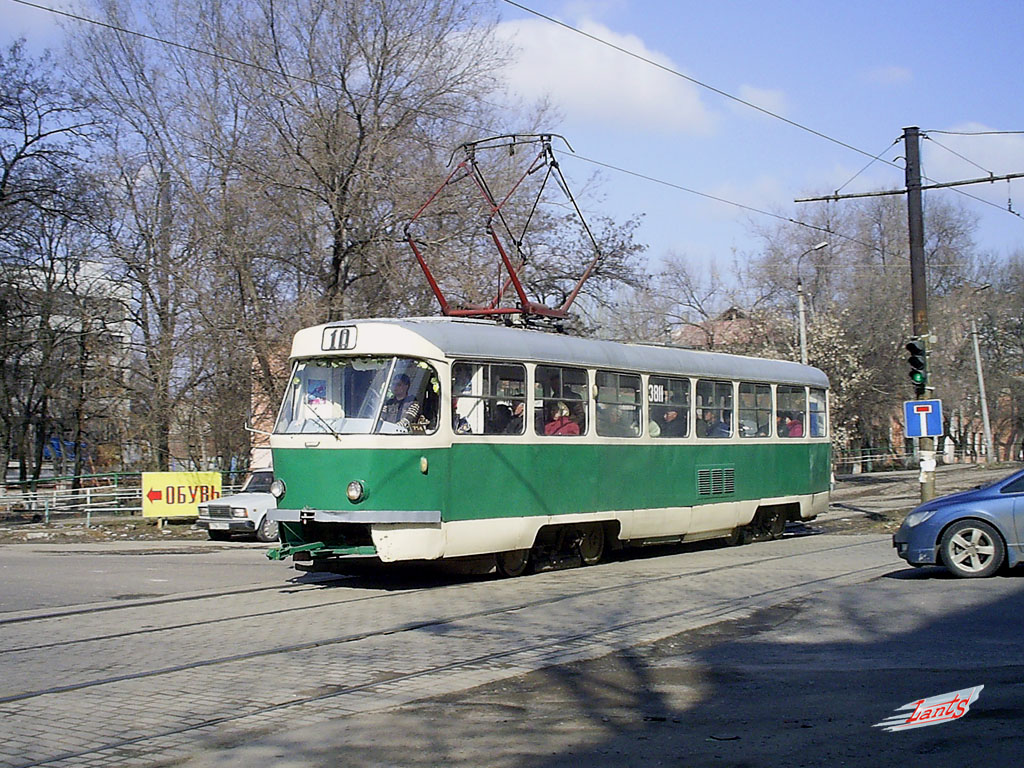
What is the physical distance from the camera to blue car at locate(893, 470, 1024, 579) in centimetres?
1283

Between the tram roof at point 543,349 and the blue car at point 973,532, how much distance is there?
4.72 m

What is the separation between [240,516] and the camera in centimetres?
2478

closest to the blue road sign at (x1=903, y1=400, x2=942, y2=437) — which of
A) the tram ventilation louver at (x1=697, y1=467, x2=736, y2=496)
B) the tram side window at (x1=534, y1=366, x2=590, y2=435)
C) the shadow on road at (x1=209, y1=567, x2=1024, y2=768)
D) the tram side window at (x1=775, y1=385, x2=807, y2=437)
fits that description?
the tram side window at (x1=775, y1=385, x2=807, y2=437)

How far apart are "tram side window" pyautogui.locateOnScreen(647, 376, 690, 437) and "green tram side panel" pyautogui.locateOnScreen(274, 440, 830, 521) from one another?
27 cm

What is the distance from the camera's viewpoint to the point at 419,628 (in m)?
10.8

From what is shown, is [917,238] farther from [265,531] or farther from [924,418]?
[265,531]

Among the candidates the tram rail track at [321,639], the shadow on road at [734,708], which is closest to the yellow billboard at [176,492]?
the tram rail track at [321,639]

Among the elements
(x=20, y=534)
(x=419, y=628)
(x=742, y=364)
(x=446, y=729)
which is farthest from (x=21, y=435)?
(x=446, y=729)

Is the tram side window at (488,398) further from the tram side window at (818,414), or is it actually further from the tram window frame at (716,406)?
the tram side window at (818,414)

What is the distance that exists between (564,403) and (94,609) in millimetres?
6165

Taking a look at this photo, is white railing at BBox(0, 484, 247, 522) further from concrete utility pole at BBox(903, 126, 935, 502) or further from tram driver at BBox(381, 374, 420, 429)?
tram driver at BBox(381, 374, 420, 429)

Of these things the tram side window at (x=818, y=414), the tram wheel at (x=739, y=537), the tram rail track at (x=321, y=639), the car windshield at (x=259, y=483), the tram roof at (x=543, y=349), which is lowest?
the tram rail track at (x=321, y=639)

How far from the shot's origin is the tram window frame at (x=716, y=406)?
59.9ft

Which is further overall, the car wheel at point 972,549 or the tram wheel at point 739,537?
the tram wheel at point 739,537
